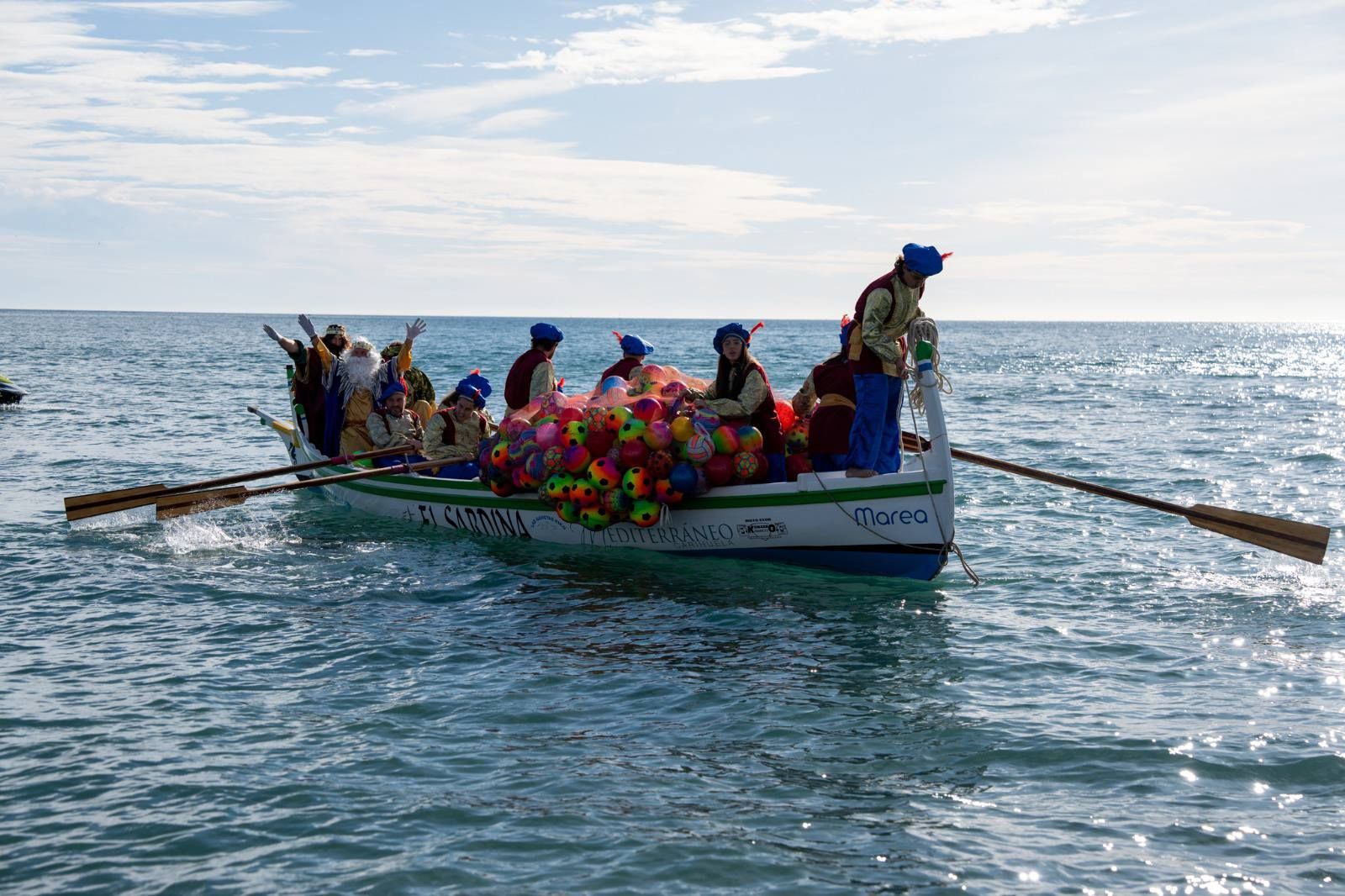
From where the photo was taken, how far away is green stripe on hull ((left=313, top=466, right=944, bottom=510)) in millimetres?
10266

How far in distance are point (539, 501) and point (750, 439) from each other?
2.50 metres

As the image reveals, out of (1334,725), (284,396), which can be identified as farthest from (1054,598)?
(284,396)

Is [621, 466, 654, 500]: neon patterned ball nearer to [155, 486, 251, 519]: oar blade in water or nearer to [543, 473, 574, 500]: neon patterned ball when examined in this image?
[543, 473, 574, 500]: neon patterned ball

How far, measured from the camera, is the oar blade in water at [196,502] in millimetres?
13086

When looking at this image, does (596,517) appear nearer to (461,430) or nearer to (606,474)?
(606,474)

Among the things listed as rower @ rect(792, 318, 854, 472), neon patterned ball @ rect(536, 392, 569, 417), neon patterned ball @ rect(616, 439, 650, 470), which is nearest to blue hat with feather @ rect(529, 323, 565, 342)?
neon patterned ball @ rect(536, 392, 569, 417)

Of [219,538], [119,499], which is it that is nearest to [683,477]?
[219,538]

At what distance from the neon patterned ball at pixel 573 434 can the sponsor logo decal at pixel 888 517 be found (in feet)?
8.99

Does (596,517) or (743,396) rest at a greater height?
(743,396)

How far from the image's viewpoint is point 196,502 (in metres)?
13.2

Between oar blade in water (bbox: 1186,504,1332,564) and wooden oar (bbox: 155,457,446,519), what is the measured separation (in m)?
7.84

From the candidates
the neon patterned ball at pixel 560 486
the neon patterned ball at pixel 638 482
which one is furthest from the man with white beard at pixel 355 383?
the neon patterned ball at pixel 638 482

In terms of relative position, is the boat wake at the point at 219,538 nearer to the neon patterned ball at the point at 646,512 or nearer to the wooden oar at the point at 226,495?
the wooden oar at the point at 226,495

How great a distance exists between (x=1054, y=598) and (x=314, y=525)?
8649mm
